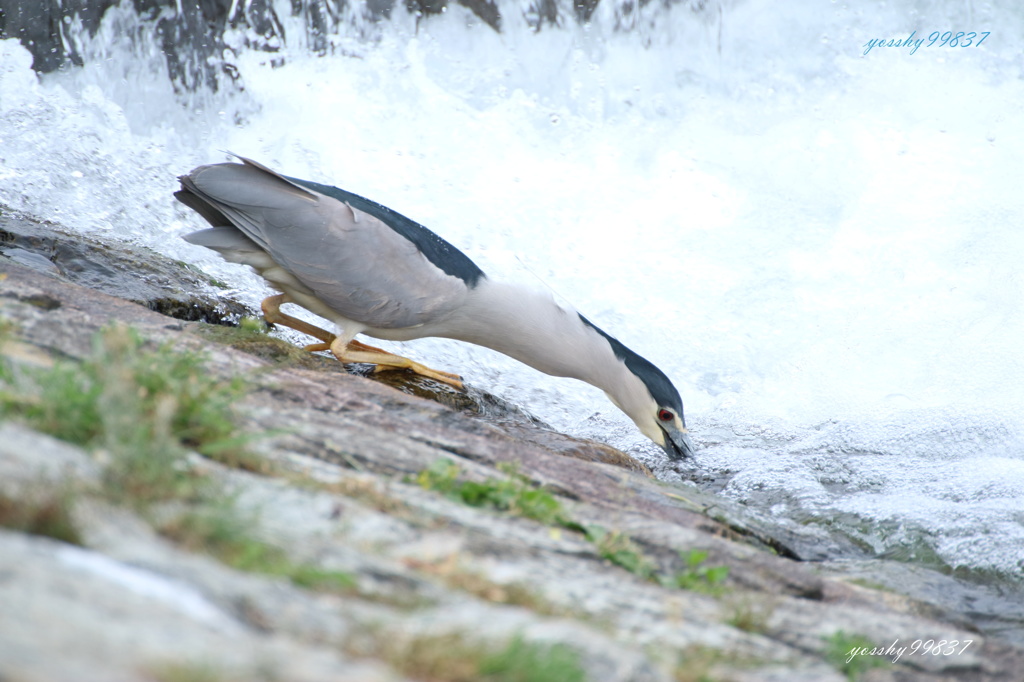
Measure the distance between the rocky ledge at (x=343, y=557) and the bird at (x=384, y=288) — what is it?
1567mm

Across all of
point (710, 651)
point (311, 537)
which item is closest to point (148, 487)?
point (311, 537)

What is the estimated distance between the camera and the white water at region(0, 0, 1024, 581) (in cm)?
651

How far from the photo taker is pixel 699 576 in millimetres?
2270

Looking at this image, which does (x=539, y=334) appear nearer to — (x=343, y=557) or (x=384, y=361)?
(x=384, y=361)

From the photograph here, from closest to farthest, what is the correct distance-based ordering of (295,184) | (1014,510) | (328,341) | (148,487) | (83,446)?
(148,487) < (83,446) < (1014,510) < (295,184) < (328,341)

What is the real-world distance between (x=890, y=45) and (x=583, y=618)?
10445mm

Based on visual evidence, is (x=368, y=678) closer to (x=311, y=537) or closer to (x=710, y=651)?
(x=311, y=537)

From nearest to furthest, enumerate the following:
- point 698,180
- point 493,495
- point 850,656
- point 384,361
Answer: point 850,656 → point 493,495 → point 384,361 → point 698,180

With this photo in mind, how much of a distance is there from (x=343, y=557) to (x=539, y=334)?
3437mm

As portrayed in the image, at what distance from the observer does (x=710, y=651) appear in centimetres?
176

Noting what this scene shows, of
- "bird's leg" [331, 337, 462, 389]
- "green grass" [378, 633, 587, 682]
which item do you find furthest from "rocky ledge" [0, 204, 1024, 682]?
"bird's leg" [331, 337, 462, 389]

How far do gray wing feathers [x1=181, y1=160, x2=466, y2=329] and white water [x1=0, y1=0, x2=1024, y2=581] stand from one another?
1496 mm
